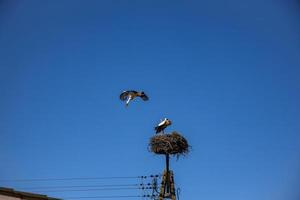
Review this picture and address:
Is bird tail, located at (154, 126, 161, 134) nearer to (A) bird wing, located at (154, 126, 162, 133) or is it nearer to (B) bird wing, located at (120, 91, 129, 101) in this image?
(A) bird wing, located at (154, 126, 162, 133)

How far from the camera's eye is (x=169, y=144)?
89.9 feet

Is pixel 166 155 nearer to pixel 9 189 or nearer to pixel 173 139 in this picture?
pixel 173 139

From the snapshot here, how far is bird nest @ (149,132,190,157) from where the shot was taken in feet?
89.9

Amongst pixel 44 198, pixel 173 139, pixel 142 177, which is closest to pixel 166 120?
pixel 173 139

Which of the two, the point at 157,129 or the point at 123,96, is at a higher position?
the point at 123,96

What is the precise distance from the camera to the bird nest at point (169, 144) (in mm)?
27406

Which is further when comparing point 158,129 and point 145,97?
point 158,129

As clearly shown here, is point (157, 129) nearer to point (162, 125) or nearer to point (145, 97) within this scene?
point (162, 125)

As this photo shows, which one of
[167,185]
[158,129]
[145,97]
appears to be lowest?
[167,185]

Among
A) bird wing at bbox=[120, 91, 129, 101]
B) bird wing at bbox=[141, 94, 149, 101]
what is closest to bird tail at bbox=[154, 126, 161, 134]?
bird wing at bbox=[141, 94, 149, 101]

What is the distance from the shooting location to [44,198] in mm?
23031

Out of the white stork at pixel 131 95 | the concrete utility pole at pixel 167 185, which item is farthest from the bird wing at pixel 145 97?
the concrete utility pole at pixel 167 185

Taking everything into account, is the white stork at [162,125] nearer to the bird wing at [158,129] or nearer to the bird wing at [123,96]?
the bird wing at [158,129]

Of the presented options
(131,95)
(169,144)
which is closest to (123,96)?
(131,95)
